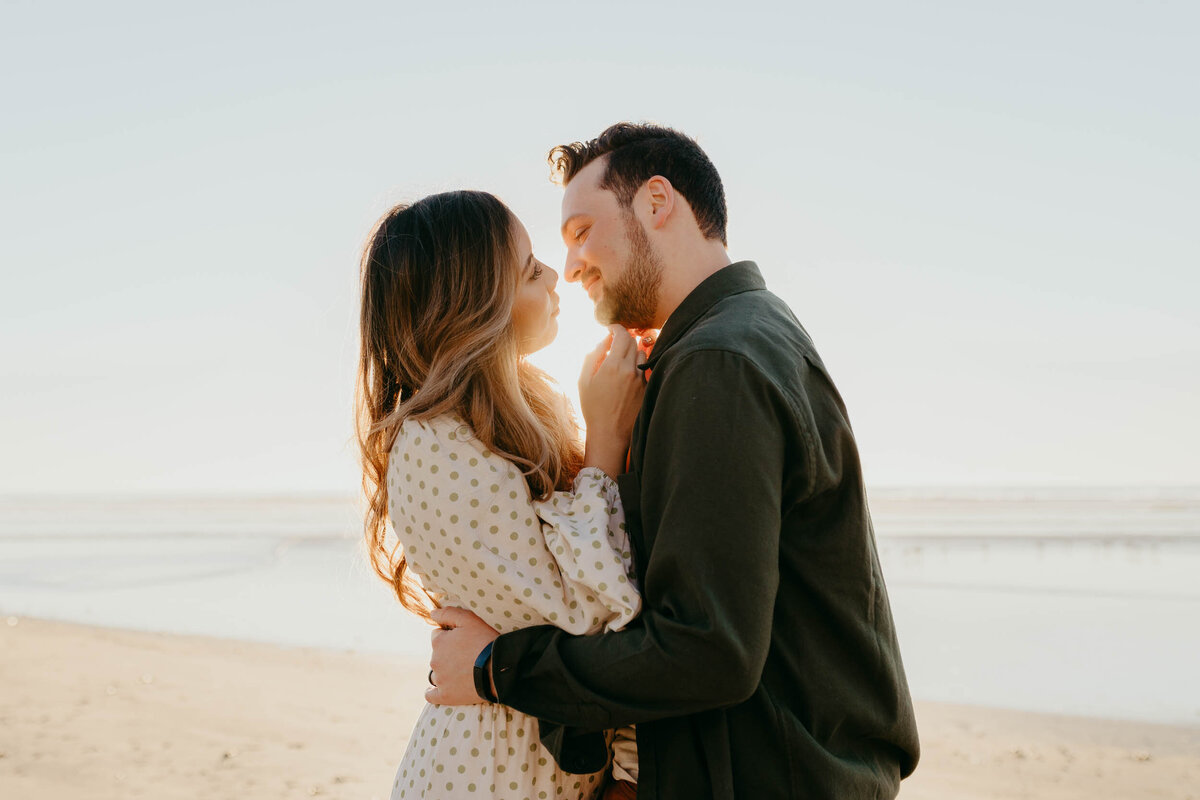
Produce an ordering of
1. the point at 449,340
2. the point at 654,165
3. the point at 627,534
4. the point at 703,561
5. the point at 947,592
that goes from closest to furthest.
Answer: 1. the point at 703,561
2. the point at 627,534
3. the point at 449,340
4. the point at 654,165
5. the point at 947,592

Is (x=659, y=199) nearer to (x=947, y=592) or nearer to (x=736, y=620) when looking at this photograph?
(x=736, y=620)

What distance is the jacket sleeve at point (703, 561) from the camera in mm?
1641

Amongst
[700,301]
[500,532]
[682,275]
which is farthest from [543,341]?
[500,532]

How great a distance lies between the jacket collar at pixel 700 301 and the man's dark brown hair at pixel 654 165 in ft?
1.42

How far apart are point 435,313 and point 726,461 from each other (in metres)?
0.92

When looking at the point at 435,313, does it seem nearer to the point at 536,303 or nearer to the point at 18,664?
the point at 536,303

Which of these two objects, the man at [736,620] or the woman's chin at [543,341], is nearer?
the man at [736,620]

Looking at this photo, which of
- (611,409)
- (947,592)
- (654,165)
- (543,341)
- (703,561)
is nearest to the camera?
(703,561)

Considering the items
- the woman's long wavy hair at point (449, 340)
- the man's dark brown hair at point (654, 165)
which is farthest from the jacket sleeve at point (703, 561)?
the man's dark brown hair at point (654, 165)

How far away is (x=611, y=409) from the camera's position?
2.13 meters

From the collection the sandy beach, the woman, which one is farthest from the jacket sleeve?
the sandy beach

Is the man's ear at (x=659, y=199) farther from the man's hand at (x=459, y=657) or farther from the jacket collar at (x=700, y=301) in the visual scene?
the man's hand at (x=459, y=657)

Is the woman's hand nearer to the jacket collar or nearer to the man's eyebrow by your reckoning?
the jacket collar

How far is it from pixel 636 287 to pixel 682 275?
129 millimetres
